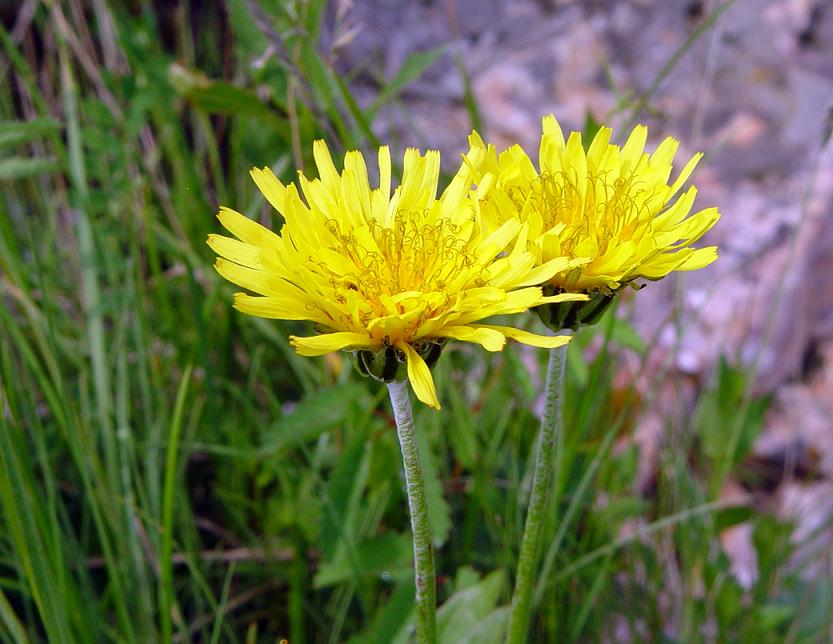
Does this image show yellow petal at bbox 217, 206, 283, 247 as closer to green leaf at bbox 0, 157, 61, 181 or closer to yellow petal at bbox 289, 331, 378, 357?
yellow petal at bbox 289, 331, 378, 357

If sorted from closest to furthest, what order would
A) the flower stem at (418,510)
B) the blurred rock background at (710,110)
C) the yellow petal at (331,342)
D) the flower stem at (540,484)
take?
1. the yellow petal at (331,342)
2. the flower stem at (418,510)
3. the flower stem at (540,484)
4. the blurred rock background at (710,110)

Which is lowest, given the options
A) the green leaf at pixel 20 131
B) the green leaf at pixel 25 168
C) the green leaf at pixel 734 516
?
the green leaf at pixel 734 516

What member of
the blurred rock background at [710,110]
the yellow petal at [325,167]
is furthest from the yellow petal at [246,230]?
the blurred rock background at [710,110]

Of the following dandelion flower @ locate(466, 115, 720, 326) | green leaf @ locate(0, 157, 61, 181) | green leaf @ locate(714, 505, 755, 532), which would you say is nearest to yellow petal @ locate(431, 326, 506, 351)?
dandelion flower @ locate(466, 115, 720, 326)

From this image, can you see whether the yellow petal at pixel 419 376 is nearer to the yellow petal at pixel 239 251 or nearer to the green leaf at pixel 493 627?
the yellow petal at pixel 239 251

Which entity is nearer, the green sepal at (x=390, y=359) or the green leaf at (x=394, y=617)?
the green sepal at (x=390, y=359)

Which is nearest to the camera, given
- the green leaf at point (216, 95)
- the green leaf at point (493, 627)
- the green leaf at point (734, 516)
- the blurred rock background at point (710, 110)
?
the green leaf at point (493, 627)

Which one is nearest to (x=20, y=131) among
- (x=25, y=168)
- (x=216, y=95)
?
(x=25, y=168)

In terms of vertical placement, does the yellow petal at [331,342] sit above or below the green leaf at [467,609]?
above
